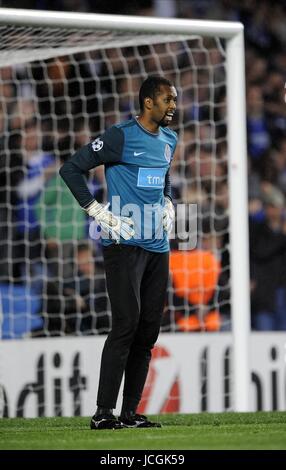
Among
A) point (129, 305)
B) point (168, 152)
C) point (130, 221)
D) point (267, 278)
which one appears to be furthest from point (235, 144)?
point (267, 278)

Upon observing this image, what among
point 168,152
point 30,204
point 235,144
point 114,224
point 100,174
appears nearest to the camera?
point 114,224

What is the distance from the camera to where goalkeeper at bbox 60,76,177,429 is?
5.67 metres

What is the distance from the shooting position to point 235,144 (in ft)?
24.7

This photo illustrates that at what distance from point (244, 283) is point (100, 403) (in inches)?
79.7

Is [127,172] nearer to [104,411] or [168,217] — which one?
[168,217]

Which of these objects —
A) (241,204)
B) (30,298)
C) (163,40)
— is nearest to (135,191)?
(241,204)

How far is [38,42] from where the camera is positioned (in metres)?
7.65

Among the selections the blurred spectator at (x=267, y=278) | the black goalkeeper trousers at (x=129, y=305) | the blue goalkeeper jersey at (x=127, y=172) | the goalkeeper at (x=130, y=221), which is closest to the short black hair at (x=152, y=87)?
the goalkeeper at (x=130, y=221)

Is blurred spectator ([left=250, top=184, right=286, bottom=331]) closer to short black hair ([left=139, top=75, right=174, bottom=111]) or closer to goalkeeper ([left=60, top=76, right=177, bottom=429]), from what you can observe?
goalkeeper ([left=60, top=76, right=177, bottom=429])

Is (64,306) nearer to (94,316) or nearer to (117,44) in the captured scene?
(94,316)

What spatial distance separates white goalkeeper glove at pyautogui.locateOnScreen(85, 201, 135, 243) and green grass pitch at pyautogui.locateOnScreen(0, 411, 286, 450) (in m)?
0.96

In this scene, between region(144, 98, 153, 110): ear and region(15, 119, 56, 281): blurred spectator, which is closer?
region(144, 98, 153, 110): ear

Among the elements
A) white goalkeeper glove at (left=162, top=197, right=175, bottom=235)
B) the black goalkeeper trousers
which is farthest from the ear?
the black goalkeeper trousers

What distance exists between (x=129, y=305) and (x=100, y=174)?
383 centimetres
